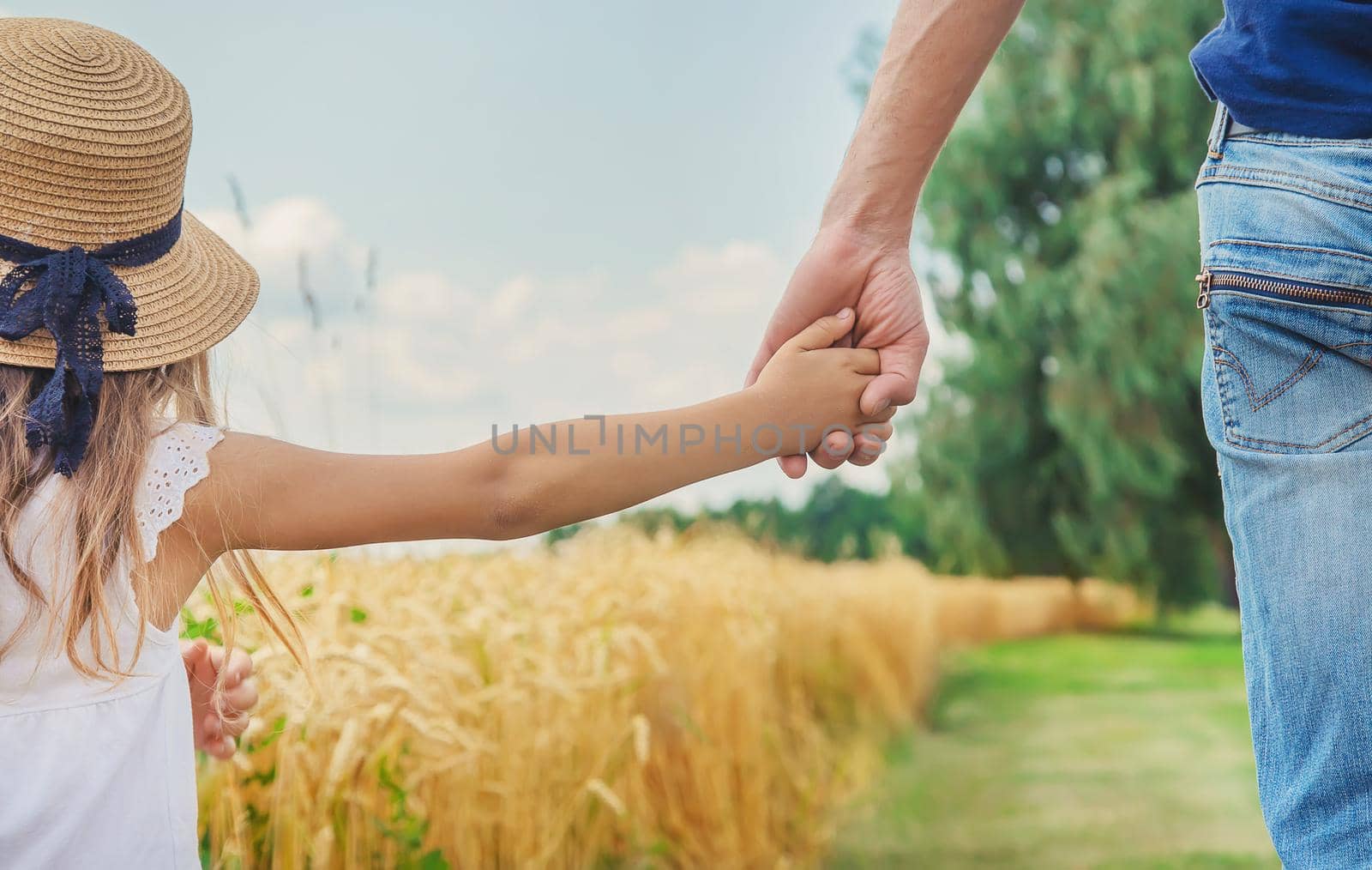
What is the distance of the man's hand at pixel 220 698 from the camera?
1.60 m

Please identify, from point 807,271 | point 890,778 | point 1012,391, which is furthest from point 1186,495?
point 807,271

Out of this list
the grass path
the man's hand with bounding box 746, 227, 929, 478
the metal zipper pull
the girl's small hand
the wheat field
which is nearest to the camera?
the metal zipper pull

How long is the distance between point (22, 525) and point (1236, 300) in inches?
56.0

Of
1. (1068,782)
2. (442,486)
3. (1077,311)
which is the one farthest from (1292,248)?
(1077,311)

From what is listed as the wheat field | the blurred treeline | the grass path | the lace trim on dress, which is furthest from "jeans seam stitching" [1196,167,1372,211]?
the blurred treeline

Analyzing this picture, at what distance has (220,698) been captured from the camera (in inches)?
63.1

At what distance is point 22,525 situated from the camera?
4.19ft

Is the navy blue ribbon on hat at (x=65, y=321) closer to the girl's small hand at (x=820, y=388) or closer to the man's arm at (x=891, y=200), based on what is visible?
the girl's small hand at (x=820, y=388)

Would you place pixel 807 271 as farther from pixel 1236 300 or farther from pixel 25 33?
pixel 25 33

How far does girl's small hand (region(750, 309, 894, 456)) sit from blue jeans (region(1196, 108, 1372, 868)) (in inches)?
21.7

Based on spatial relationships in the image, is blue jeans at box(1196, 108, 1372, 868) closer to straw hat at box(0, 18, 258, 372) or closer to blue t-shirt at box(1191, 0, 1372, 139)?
blue t-shirt at box(1191, 0, 1372, 139)

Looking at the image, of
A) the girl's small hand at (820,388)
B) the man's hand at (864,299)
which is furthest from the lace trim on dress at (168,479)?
the man's hand at (864,299)

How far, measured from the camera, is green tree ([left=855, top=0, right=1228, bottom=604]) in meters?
10.3

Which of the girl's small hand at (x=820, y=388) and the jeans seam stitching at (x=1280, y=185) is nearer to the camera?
the jeans seam stitching at (x=1280, y=185)
